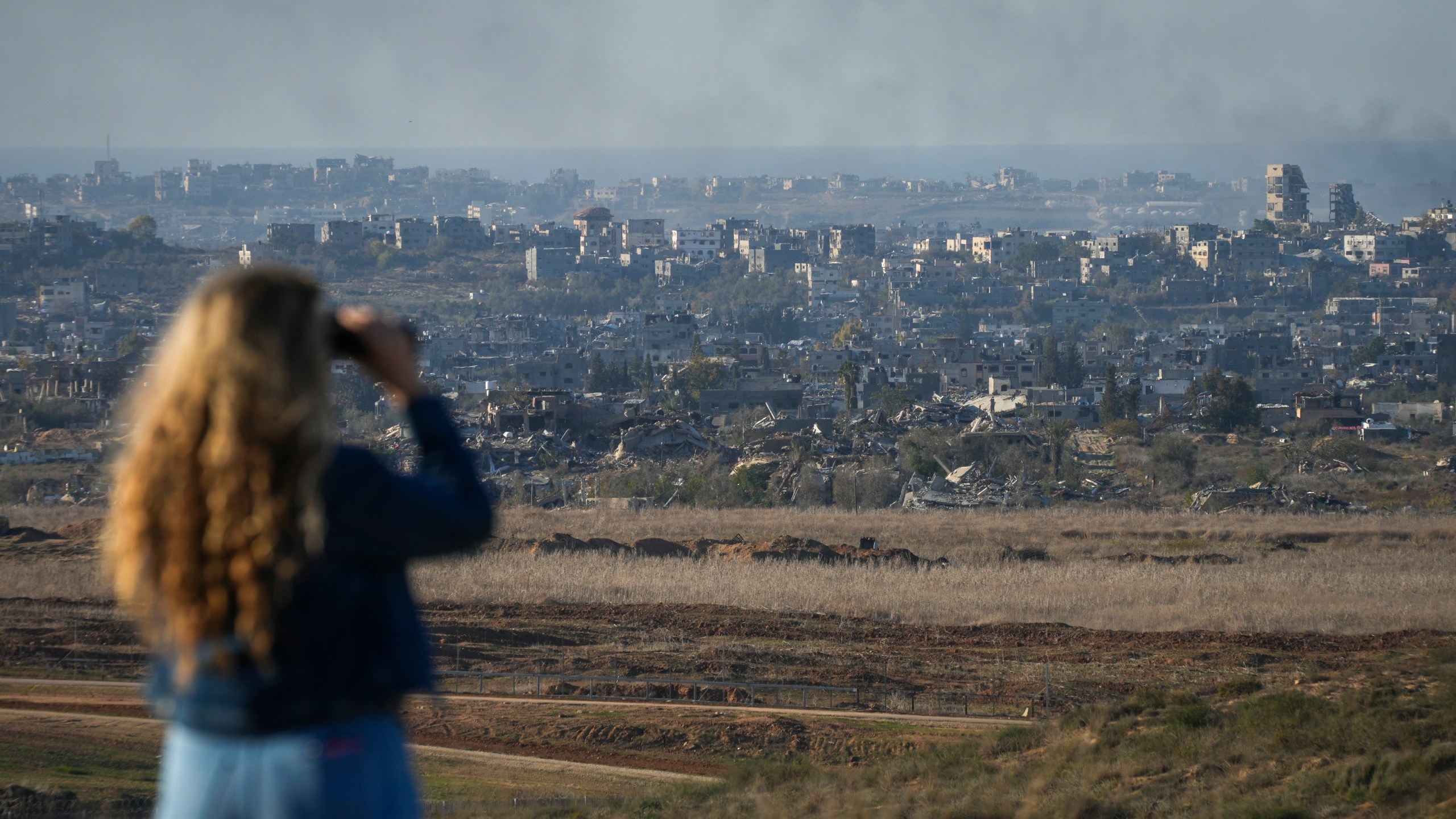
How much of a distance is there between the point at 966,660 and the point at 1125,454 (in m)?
26.7

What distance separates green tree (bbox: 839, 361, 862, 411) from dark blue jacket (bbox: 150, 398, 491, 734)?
45.5 meters

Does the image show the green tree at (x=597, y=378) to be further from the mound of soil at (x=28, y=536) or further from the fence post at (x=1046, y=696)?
the fence post at (x=1046, y=696)

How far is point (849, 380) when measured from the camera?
48.1 meters

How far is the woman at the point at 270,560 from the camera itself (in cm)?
150

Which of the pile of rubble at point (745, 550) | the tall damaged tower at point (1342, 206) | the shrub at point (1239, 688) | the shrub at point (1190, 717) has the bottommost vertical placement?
the pile of rubble at point (745, 550)

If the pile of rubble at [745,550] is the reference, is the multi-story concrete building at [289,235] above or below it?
above

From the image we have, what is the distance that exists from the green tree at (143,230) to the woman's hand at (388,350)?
337 feet

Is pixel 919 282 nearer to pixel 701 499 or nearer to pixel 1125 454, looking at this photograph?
pixel 1125 454

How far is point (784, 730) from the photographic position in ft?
33.4

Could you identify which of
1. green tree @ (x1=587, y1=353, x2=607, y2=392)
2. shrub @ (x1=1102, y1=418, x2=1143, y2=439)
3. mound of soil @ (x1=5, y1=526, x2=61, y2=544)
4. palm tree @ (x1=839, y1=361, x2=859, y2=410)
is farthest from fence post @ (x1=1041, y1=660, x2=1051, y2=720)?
green tree @ (x1=587, y1=353, x2=607, y2=392)

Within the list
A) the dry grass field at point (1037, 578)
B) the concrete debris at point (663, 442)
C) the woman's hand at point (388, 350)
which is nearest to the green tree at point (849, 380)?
the concrete debris at point (663, 442)

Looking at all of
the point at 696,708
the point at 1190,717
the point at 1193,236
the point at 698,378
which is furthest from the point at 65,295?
the point at 1193,236

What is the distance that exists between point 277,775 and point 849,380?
46715 mm

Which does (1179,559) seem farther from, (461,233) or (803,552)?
(461,233)
